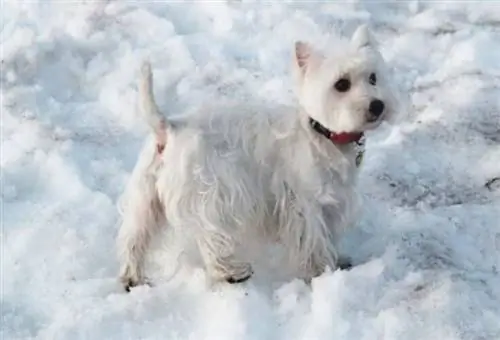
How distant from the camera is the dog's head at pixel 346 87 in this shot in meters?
3.19

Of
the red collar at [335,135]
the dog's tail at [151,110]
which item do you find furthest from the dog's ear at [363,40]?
the dog's tail at [151,110]

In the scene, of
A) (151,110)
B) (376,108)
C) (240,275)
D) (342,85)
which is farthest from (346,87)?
(240,275)

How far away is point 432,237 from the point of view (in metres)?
3.71

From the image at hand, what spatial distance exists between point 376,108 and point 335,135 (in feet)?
0.69

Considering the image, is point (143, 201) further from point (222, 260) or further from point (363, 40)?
point (363, 40)

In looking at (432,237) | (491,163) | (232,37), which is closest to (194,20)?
(232,37)

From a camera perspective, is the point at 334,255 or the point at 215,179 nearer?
the point at 215,179

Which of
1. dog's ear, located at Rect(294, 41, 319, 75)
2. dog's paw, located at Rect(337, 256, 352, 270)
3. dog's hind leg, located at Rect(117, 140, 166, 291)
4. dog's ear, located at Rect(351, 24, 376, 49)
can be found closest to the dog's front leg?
dog's hind leg, located at Rect(117, 140, 166, 291)

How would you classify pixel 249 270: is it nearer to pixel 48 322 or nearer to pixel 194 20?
pixel 48 322

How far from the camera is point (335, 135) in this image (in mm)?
3330

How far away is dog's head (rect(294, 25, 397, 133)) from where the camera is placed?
3.19 m

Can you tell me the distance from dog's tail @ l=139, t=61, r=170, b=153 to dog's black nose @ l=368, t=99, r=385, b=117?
28.3 inches

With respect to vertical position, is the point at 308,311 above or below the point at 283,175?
below

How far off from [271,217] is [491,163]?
1351 mm
